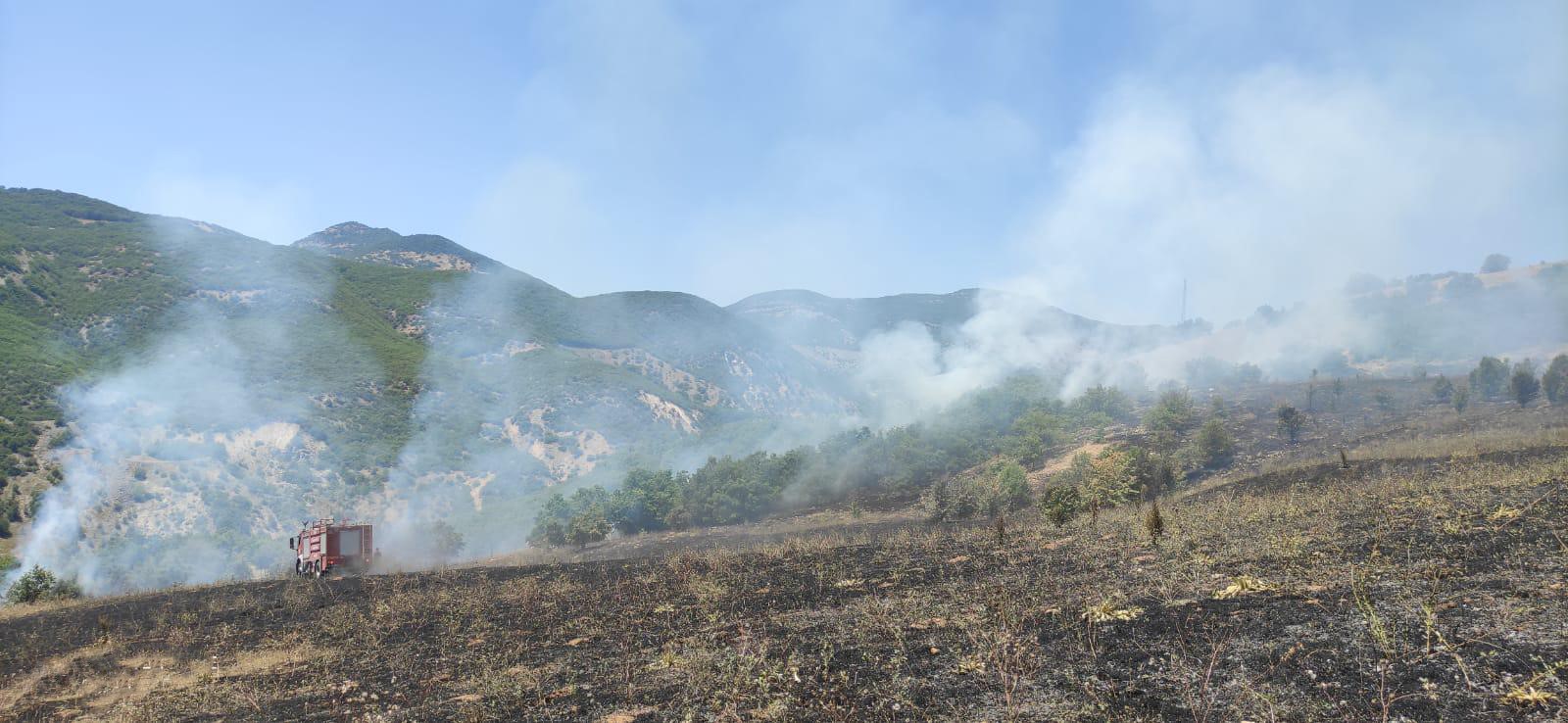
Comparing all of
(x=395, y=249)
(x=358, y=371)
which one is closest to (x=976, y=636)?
(x=358, y=371)

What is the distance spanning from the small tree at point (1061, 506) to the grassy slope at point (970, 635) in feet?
7.17

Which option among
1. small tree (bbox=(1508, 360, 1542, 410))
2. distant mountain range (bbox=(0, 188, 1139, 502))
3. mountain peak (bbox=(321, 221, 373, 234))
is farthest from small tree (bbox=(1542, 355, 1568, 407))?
mountain peak (bbox=(321, 221, 373, 234))

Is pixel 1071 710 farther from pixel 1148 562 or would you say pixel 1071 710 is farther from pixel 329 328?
pixel 329 328

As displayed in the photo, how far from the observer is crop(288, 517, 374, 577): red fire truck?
1160 inches

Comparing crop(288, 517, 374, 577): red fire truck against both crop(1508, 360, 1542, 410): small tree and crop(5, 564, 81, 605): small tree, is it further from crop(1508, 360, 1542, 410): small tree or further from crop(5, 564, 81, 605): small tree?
crop(1508, 360, 1542, 410): small tree

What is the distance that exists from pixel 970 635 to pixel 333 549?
96.5 ft

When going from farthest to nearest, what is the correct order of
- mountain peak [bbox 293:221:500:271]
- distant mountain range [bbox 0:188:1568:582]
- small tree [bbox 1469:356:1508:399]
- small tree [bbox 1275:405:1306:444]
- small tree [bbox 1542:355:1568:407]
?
mountain peak [bbox 293:221:500:271] < small tree [bbox 1469:356:1508:399] < distant mountain range [bbox 0:188:1568:582] < small tree [bbox 1542:355:1568:407] < small tree [bbox 1275:405:1306:444]

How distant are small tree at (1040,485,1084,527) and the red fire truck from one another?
26.8 metres

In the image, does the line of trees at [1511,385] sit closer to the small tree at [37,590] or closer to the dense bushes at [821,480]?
the dense bushes at [821,480]

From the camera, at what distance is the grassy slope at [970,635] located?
21.8 feet

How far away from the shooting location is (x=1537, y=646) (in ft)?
20.9

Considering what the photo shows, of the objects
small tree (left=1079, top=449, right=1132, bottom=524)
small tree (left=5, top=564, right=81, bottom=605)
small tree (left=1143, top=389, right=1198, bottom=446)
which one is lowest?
small tree (left=5, top=564, right=81, bottom=605)

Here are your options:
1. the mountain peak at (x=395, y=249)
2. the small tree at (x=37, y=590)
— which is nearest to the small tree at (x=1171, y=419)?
the small tree at (x=37, y=590)

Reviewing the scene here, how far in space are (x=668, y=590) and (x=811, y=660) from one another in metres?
8.32
